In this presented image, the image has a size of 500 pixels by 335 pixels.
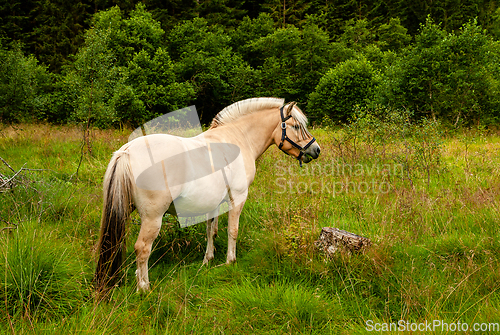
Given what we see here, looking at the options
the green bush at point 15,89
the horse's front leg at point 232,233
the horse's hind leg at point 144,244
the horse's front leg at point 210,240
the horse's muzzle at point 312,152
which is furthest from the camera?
the green bush at point 15,89

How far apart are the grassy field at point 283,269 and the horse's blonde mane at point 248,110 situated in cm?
131

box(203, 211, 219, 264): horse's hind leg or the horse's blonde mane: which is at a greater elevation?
the horse's blonde mane

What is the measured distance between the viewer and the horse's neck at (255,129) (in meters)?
3.90

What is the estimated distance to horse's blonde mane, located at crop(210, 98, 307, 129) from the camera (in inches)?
153

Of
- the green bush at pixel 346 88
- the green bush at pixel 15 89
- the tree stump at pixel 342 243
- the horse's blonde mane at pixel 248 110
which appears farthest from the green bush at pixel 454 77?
the green bush at pixel 15 89

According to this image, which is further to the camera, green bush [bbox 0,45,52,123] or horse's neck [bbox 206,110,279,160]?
green bush [bbox 0,45,52,123]

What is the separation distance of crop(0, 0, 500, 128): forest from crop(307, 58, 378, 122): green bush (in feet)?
0.25

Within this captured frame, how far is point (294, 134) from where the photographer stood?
4.05 m

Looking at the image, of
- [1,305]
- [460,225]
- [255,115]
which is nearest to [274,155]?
[255,115]

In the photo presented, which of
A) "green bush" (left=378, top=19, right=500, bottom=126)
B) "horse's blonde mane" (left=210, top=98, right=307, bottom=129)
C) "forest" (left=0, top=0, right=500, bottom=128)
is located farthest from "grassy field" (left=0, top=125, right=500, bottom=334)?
"green bush" (left=378, top=19, right=500, bottom=126)

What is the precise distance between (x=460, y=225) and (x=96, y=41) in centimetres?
Result: 870

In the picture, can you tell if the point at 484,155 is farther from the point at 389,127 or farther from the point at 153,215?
the point at 153,215

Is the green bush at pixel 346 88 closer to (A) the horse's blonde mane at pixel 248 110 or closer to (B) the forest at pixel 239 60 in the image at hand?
(B) the forest at pixel 239 60

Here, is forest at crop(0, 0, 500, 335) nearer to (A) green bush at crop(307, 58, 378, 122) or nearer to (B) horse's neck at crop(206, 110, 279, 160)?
(A) green bush at crop(307, 58, 378, 122)
